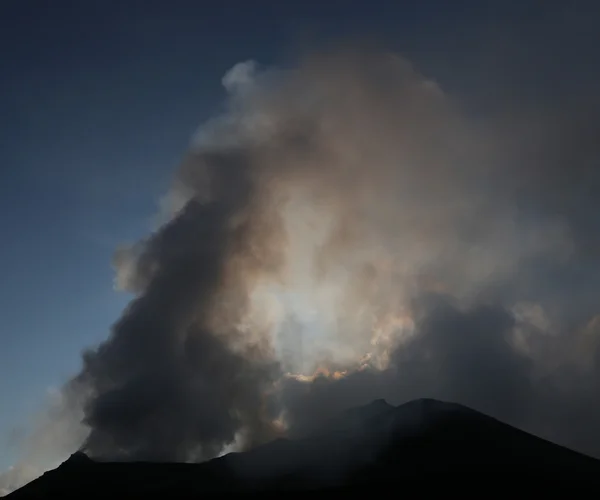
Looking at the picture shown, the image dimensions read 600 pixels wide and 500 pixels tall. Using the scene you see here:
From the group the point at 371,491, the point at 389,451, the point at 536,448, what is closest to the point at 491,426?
the point at 536,448

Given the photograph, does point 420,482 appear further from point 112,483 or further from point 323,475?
point 112,483

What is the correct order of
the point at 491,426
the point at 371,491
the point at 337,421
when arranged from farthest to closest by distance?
the point at 337,421, the point at 491,426, the point at 371,491

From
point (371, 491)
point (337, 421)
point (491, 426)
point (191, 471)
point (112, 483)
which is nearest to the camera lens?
point (371, 491)

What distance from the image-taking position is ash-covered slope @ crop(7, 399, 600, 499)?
377 ft

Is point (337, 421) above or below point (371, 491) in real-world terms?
above

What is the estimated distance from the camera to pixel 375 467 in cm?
13288

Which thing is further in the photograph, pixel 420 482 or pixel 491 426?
pixel 491 426

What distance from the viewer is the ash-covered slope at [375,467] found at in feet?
377

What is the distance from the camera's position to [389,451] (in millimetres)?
143500

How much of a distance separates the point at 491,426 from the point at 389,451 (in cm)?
3532

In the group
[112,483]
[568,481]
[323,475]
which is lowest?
[568,481]

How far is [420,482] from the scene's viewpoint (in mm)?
113375

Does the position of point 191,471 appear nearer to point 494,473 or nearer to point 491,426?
point 494,473

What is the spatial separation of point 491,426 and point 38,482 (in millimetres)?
133726
